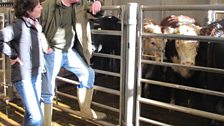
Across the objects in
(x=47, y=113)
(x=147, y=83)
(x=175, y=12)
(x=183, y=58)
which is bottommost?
(x=47, y=113)

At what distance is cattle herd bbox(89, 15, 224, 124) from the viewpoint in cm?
320

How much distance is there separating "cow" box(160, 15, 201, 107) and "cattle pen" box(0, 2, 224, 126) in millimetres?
12

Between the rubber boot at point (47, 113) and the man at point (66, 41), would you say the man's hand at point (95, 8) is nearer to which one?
the man at point (66, 41)

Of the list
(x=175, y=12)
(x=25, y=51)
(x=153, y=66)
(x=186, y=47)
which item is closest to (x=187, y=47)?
(x=186, y=47)

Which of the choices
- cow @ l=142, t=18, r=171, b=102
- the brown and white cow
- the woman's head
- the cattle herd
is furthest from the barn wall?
the woman's head

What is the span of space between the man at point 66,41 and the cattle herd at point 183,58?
59 cm

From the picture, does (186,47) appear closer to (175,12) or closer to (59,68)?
(59,68)

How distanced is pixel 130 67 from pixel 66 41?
0.68 metres

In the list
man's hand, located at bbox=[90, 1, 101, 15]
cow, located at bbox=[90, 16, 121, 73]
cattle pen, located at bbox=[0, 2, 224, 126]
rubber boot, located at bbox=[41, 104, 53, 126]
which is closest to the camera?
cattle pen, located at bbox=[0, 2, 224, 126]

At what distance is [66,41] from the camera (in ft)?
9.92

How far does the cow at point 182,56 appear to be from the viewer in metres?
3.36

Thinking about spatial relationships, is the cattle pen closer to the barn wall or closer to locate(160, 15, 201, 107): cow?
locate(160, 15, 201, 107): cow

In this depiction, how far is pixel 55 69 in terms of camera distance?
3.03m

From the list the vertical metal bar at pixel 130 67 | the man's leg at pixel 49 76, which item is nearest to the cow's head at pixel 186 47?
the vertical metal bar at pixel 130 67
